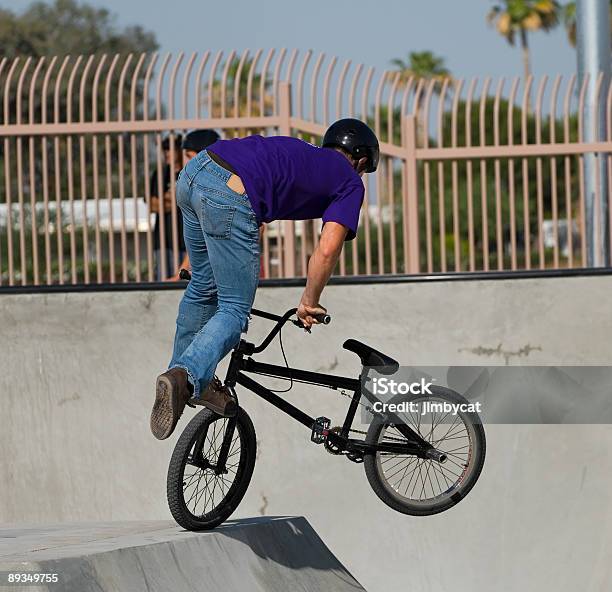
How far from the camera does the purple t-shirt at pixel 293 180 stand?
5.17 metres

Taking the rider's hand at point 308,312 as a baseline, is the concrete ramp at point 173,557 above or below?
below

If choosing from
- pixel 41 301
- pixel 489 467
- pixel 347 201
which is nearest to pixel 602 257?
pixel 489 467

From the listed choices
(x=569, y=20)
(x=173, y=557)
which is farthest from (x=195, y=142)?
(x=569, y=20)

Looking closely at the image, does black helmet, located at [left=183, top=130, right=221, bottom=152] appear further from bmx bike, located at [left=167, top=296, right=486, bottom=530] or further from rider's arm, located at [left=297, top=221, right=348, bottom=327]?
rider's arm, located at [left=297, top=221, right=348, bottom=327]

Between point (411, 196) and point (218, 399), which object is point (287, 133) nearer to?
point (411, 196)

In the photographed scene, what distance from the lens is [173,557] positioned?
5199 millimetres

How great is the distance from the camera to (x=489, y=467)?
302 inches

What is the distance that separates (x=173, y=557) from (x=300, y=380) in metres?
1.06

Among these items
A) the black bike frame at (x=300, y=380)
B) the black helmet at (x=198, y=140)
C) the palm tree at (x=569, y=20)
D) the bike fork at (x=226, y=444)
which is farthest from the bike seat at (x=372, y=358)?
the palm tree at (x=569, y=20)

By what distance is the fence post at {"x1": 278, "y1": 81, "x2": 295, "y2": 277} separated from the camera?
26.3ft

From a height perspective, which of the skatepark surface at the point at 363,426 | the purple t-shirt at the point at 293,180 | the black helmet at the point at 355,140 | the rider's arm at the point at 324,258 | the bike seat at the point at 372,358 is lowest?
the skatepark surface at the point at 363,426

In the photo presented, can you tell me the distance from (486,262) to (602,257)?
2.70 ft

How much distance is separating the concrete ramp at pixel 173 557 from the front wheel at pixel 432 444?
2.20ft

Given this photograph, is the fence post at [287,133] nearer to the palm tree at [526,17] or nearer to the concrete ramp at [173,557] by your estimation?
the concrete ramp at [173,557]
